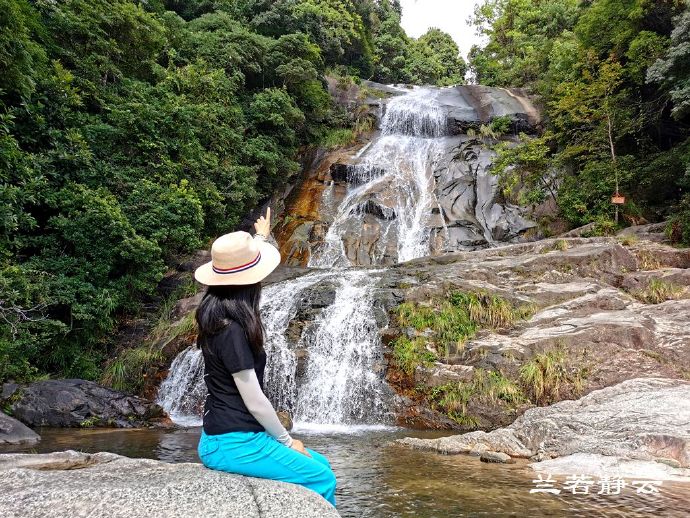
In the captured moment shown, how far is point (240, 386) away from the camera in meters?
2.29

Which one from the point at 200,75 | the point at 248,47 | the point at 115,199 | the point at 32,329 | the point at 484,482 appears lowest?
the point at 484,482

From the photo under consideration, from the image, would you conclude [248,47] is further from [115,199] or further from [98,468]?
[98,468]

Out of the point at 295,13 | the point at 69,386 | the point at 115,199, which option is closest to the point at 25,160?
the point at 115,199

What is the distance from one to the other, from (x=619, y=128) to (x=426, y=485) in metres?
14.9

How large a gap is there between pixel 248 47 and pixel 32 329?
44.4 feet

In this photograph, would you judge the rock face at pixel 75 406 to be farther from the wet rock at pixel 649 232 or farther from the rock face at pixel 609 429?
the wet rock at pixel 649 232

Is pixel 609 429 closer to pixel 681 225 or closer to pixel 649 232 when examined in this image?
pixel 681 225

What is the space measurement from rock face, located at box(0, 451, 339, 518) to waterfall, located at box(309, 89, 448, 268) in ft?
45.5

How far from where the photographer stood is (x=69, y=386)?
9.25 m

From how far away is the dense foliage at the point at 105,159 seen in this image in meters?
9.96

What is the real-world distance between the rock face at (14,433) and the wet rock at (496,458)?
6.39 meters

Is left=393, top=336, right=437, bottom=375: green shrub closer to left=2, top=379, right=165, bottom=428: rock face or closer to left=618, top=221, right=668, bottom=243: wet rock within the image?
left=2, top=379, right=165, bottom=428: rock face

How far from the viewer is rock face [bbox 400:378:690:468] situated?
16.2 ft

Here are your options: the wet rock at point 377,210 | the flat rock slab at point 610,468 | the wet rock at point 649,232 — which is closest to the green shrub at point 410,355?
the flat rock slab at point 610,468
